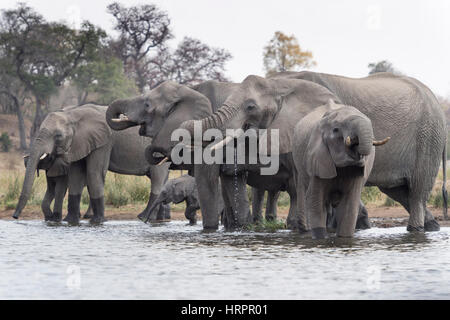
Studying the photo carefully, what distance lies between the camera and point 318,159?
9.14 m

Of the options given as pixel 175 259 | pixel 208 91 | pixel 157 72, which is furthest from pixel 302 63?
pixel 175 259

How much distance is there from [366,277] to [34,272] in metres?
2.72

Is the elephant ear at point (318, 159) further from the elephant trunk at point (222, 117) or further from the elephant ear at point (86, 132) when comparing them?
the elephant ear at point (86, 132)

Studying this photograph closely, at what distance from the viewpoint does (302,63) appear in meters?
58.6

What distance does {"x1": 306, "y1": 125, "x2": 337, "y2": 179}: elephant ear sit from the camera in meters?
9.04

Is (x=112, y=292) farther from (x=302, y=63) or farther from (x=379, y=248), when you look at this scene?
(x=302, y=63)

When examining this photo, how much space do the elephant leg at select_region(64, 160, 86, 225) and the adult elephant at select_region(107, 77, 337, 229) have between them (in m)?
2.80

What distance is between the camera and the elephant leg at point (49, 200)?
16.1 m

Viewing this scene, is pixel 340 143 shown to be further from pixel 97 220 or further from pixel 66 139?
pixel 66 139

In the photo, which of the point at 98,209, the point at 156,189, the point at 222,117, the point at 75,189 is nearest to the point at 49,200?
the point at 75,189

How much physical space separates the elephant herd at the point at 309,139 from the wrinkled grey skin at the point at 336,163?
0.01 meters

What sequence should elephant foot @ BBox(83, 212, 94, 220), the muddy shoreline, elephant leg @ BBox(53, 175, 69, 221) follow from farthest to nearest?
elephant foot @ BBox(83, 212, 94, 220) → elephant leg @ BBox(53, 175, 69, 221) → the muddy shoreline

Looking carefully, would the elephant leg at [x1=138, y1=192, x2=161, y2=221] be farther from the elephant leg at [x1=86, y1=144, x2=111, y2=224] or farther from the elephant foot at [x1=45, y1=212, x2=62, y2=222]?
the elephant foot at [x1=45, y1=212, x2=62, y2=222]

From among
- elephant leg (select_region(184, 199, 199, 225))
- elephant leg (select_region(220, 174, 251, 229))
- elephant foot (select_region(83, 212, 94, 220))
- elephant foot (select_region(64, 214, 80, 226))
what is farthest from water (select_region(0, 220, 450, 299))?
elephant foot (select_region(83, 212, 94, 220))
